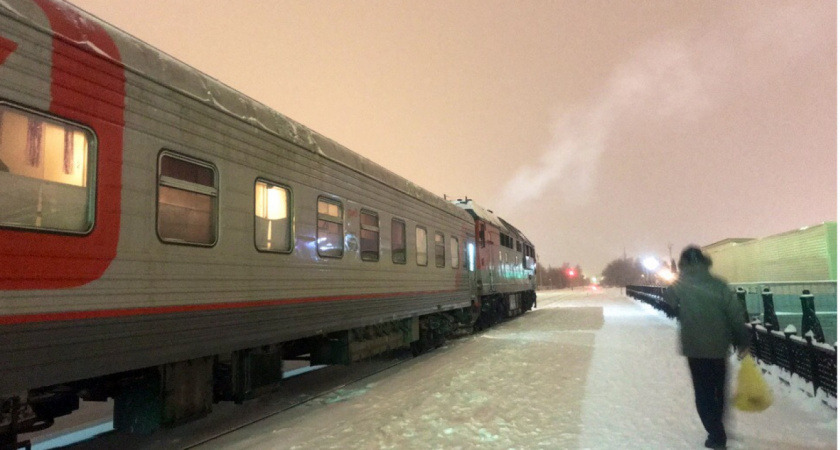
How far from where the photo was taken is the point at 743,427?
520 centimetres

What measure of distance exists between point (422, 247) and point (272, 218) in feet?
15.7

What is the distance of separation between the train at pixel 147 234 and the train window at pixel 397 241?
1435mm

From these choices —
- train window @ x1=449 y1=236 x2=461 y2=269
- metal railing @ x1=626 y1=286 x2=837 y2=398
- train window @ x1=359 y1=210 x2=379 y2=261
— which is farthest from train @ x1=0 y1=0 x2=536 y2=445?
metal railing @ x1=626 y1=286 x2=837 y2=398

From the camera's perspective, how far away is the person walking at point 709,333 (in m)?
4.33

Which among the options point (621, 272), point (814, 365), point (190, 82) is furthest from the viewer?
point (621, 272)

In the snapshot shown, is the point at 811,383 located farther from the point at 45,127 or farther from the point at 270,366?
the point at 45,127

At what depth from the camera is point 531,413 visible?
580cm

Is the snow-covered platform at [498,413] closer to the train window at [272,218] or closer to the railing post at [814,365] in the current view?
the railing post at [814,365]

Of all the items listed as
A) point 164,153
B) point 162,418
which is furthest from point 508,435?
point 164,153

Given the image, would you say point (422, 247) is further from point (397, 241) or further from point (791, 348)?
point (791, 348)

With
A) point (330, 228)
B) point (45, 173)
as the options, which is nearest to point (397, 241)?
point (330, 228)

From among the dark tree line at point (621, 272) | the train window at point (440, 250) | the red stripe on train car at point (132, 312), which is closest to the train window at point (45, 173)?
the red stripe on train car at point (132, 312)

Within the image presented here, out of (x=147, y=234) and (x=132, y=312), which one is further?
(x=147, y=234)

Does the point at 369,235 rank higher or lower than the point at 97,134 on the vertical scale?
lower
